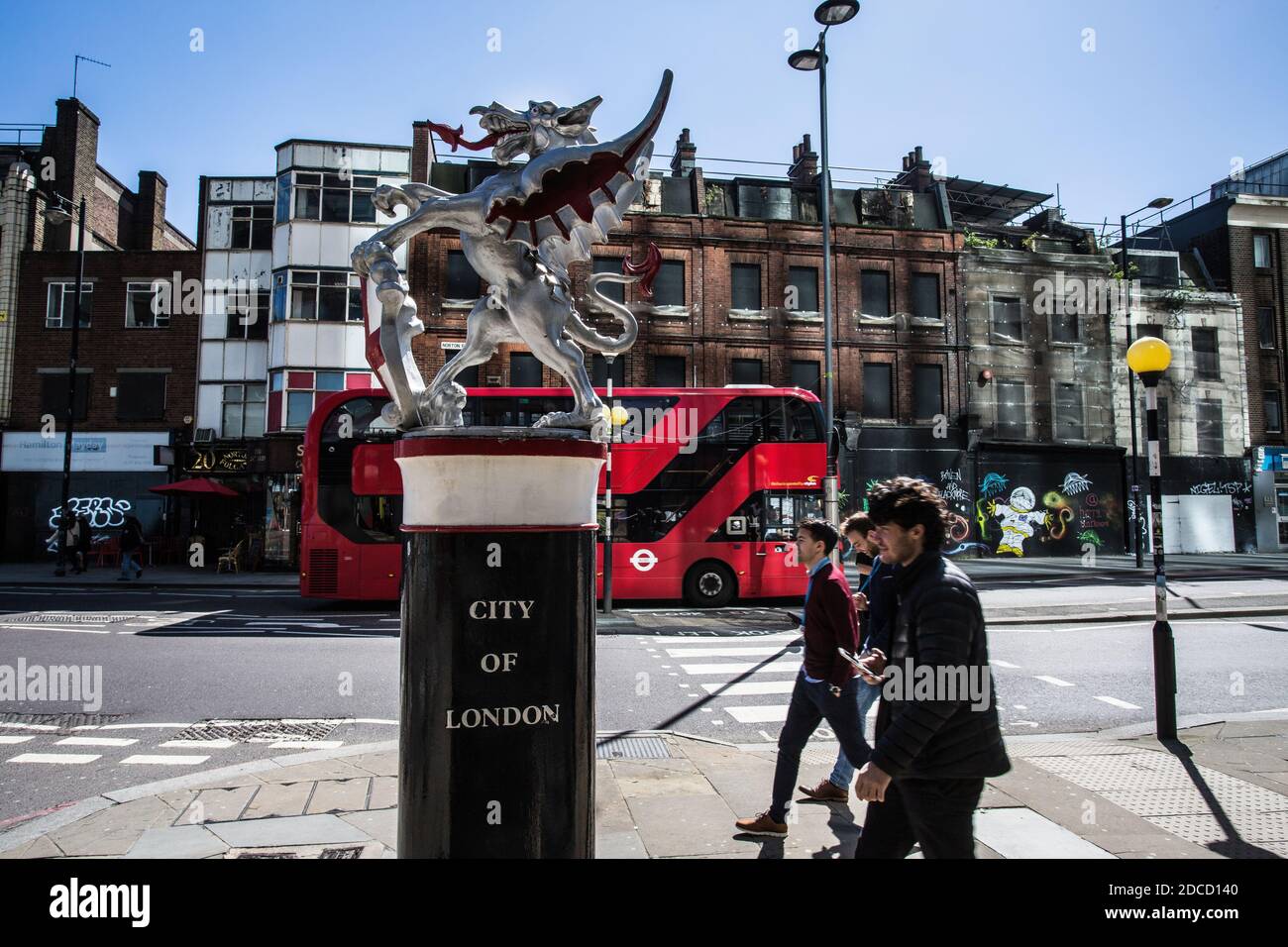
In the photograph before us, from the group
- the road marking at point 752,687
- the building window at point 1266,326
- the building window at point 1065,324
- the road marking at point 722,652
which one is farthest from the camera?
the building window at point 1266,326

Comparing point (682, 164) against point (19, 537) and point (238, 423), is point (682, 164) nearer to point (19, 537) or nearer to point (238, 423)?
point (238, 423)

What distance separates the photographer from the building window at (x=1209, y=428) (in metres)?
31.6

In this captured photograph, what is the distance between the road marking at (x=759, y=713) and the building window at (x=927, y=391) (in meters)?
22.5

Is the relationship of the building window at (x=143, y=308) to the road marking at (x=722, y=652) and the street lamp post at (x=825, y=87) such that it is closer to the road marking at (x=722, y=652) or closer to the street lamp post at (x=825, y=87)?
the street lamp post at (x=825, y=87)

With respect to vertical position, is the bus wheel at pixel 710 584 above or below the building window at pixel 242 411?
below

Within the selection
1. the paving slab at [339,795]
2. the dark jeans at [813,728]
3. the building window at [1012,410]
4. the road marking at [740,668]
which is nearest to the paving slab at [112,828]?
the paving slab at [339,795]

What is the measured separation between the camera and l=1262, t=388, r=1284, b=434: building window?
32.7m

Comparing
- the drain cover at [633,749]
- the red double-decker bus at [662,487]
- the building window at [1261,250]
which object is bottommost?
the drain cover at [633,749]

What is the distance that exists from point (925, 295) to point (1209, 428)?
13625mm

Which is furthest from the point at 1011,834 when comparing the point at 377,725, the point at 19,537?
the point at 19,537

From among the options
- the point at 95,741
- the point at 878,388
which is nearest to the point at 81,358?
the point at 95,741

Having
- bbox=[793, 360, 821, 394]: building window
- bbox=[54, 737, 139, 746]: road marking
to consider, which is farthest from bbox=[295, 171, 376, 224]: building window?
bbox=[54, 737, 139, 746]: road marking
